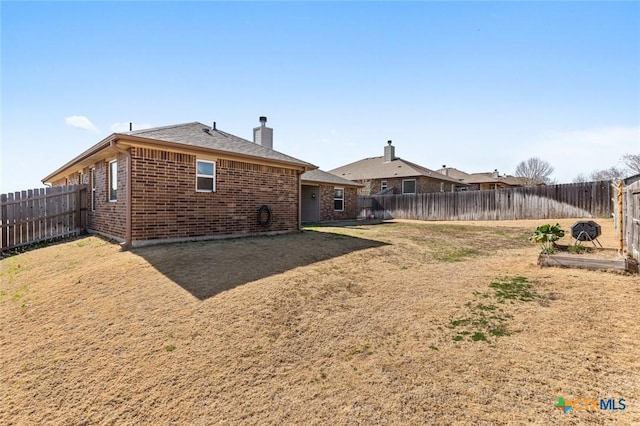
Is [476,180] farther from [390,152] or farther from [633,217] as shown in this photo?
[633,217]

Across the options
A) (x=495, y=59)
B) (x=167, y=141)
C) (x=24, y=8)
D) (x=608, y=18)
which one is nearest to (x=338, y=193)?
(x=495, y=59)

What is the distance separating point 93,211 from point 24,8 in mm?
6596

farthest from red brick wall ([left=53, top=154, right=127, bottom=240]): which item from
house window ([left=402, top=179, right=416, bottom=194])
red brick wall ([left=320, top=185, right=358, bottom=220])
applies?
house window ([left=402, top=179, right=416, bottom=194])

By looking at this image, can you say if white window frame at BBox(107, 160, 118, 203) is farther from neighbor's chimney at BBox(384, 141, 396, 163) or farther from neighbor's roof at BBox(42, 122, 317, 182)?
neighbor's chimney at BBox(384, 141, 396, 163)

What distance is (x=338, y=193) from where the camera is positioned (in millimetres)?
21109

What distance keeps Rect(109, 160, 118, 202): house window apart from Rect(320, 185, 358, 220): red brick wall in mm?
11966

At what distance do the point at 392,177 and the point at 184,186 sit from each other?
69.7ft

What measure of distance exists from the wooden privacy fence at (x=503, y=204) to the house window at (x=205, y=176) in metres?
16.3

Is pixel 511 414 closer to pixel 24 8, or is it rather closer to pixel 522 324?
pixel 522 324

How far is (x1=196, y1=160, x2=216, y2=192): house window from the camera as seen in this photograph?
9352mm

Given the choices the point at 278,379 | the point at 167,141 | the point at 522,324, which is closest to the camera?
the point at 278,379

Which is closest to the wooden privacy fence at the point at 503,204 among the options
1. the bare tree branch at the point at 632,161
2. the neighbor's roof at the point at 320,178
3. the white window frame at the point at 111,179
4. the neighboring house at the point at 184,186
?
the neighbor's roof at the point at 320,178

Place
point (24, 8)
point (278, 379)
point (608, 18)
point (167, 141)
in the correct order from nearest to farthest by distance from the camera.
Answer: point (278, 379) < point (24, 8) < point (608, 18) < point (167, 141)

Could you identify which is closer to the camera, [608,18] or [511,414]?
[511,414]
